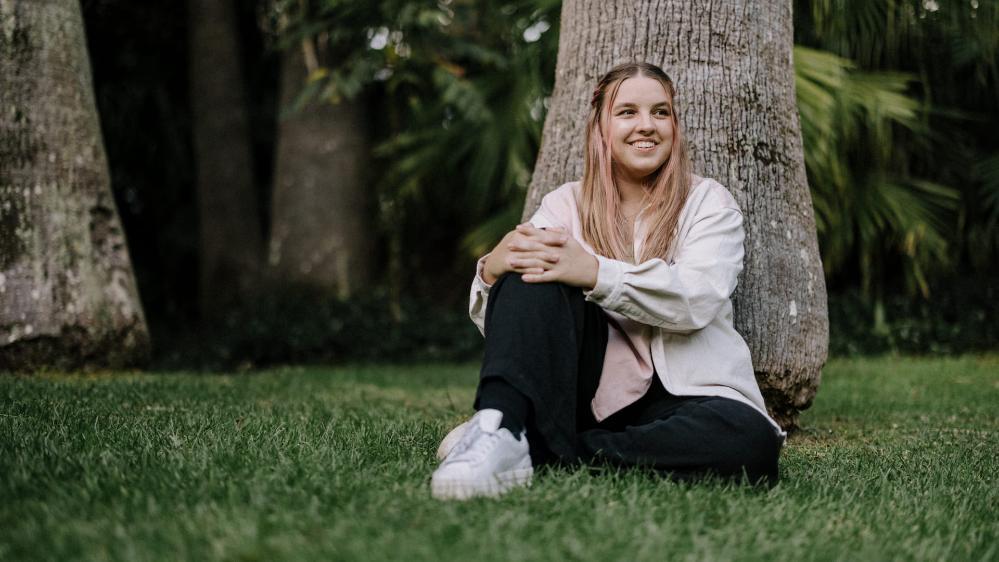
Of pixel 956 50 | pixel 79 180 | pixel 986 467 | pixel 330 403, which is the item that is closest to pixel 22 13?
pixel 79 180

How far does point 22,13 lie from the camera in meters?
5.04

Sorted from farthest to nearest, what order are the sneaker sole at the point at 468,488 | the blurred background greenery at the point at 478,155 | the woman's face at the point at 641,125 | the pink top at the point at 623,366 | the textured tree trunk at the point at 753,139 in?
the blurred background greenery at the point at 478,155, the textured tree trunk at the point at 753,139, the woman's face at the point at 641,125, the pink top at the point at 623,366, the sneaker sole at the point at 468,488

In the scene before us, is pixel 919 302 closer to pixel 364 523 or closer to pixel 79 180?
pixel 79 180

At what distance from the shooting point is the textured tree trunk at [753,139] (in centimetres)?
356

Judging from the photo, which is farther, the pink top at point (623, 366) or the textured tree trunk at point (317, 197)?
the textured tree trunk at point (317, 197)

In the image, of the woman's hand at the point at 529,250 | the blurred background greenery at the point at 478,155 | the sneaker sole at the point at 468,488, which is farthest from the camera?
the blurred background greenery at the point at 478,155

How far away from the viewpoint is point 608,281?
8.32 feet

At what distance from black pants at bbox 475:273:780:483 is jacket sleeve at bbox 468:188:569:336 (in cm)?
20

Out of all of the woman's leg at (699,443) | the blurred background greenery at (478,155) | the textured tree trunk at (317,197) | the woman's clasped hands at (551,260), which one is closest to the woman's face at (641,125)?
the woman's clasped hands at (551,260)

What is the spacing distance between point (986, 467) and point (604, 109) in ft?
5.81

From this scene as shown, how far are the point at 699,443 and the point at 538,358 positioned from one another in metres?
0.52

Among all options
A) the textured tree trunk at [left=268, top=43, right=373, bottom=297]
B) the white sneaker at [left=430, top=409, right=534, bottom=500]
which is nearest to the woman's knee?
the white sneaker at [left=430, top=409, right=534, bottom=500]

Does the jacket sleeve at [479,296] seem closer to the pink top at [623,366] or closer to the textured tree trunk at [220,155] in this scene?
the pink top at [623,366]

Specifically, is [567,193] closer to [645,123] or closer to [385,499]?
[645,123]
